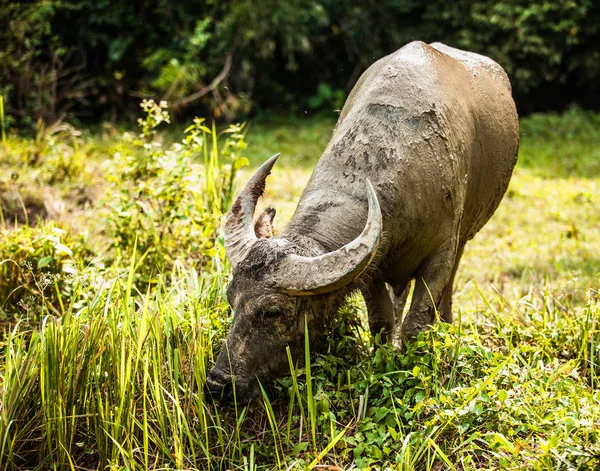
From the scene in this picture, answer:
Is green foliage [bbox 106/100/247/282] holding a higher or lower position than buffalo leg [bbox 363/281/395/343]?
higher

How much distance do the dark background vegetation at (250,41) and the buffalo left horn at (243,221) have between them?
8.40m

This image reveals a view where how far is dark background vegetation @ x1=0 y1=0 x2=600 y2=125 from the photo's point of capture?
12.5 m

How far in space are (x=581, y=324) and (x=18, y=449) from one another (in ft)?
10.5

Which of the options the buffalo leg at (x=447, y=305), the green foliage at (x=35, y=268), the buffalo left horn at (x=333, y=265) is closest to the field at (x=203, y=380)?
the green foliage at (x=35, y=268)

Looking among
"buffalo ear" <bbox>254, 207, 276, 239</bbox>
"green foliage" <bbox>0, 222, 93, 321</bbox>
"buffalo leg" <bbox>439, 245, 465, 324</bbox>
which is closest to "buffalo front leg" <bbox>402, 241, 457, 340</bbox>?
"buffalo leg" <bbox>439, 245, 465, 324</bbox>

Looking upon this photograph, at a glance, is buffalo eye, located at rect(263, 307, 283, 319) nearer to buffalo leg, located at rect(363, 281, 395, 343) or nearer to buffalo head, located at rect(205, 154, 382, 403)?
buffalo head, located at rect(205, 154, 382, 403)

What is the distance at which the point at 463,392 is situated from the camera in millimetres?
3266

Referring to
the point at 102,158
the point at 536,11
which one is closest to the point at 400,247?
the point at 102,158

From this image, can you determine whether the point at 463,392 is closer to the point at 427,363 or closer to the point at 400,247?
the point at 427,363

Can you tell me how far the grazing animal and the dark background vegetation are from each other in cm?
829

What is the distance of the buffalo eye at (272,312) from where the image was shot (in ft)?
10.5

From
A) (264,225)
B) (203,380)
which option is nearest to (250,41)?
(264,225)

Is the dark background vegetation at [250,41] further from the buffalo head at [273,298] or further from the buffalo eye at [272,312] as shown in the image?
the buffalo eye at [272,312]

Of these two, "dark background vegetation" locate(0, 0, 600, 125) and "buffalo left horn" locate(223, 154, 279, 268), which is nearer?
"buffalo left horn" locate(223, 154, 279, 268)
